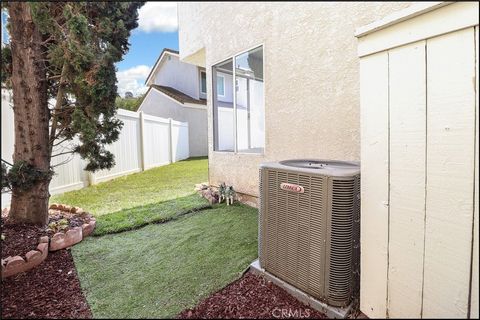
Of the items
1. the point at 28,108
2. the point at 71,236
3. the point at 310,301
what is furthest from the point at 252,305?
the point at 28,108

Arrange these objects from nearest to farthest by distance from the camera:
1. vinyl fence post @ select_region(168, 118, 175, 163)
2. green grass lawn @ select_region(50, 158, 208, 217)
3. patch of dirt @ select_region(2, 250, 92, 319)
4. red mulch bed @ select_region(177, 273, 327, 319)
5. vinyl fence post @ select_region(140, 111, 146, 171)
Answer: red mulch bed @ select_region(177, 273, 327, 319) < patch of dirt @ select_region(2, 250, 92, 319) < green grass lawn @ select_region(50, 158, 208, 217) < vinyl fence post @ select_region(140, 111, 146, 171) < vinyl fence post @ select_region(168, 118, 175, 163)

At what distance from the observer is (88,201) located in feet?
20.1

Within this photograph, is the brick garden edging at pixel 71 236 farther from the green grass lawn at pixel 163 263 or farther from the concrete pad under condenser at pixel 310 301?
the concrete pad under condenser at pixel 310 301

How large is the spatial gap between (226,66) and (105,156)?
3.31 m

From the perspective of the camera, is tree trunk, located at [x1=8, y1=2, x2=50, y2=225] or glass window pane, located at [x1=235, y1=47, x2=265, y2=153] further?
glass window pane, located at [x1=235, y1=47, x2=265, y2=153]

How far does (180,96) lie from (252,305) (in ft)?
50.8

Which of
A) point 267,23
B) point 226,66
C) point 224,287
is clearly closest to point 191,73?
point 226,66

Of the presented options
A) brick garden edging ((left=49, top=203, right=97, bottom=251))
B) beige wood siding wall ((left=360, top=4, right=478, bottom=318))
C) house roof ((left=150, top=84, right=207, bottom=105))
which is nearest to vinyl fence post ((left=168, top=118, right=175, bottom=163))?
house roof ((left=150, top=84, right=207, bottom=105))

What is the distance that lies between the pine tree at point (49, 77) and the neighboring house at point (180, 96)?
11.6m

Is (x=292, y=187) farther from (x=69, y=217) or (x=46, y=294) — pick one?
(x=69, y=217)

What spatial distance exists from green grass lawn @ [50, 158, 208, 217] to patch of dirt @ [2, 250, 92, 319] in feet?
7.19

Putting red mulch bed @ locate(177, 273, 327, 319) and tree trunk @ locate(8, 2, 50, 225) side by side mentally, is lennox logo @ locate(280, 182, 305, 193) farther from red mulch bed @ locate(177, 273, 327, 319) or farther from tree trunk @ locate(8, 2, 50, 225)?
tree trunk @ locate(8, 2, 50, 225)

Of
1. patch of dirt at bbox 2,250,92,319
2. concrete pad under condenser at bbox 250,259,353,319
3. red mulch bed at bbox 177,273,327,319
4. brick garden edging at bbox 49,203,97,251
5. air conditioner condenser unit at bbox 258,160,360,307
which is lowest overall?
patch of dirt at bbox 2,250,92,319

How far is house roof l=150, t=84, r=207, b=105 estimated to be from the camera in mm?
15742
